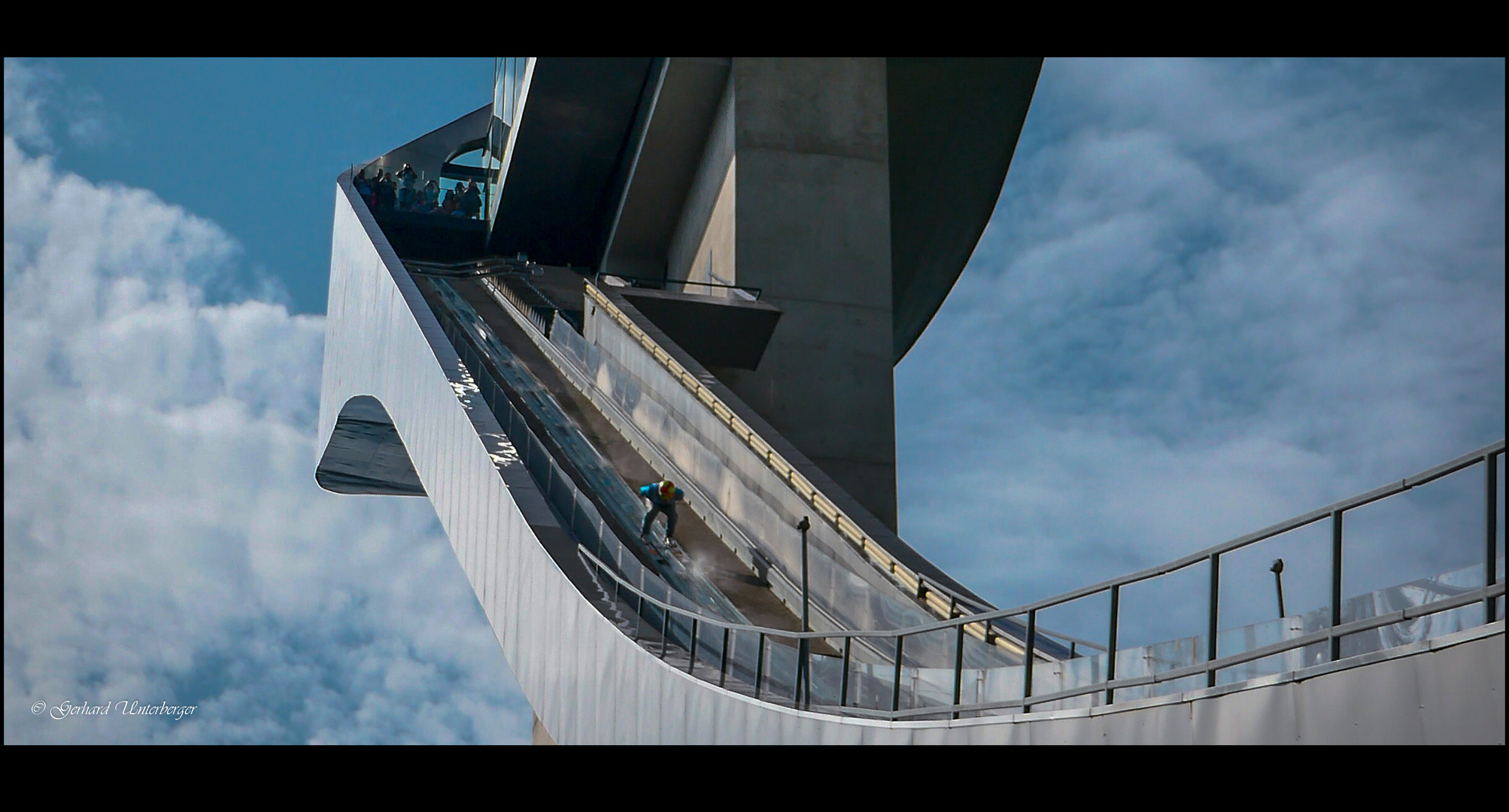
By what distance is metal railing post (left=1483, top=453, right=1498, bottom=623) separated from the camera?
14.2 feet

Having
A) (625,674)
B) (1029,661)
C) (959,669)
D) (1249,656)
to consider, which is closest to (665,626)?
(625,674)

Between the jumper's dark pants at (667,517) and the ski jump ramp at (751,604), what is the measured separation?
240 millimetres

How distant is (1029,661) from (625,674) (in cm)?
382

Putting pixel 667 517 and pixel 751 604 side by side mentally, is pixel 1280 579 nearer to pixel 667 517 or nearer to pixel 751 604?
pixel 751 604

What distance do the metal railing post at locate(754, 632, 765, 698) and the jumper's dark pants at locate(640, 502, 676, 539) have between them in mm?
4562

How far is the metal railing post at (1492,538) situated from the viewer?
4320 millimetres

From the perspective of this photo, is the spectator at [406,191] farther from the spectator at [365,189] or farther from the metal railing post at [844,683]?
the metal railing post at [844,683]

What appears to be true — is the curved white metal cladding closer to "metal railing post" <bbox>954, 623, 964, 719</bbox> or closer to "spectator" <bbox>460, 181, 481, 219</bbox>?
"metal railing post" <bbox>954, 623, 964, 719</bbox>

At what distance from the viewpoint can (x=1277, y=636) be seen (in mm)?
5117

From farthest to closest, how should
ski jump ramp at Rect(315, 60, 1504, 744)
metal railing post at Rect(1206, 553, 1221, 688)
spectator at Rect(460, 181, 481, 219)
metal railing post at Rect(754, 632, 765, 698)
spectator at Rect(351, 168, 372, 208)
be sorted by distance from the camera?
spectator at Rect(460, 181, 481, 219) < spectator at Rect(351, 168, 372, 208) < metal railing post at Rect(754, 632, 765, 698) < metal railing post at Rect(1206, 553, 1221, 688) < ski jump ramp at Rect(315, 60, 1504, 744)

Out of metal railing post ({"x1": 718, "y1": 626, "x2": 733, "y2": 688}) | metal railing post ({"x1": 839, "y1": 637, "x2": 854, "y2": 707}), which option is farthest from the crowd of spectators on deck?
metal railing post ({"x1": 839, "y1": 637, "x2": 854, "y2": 707})

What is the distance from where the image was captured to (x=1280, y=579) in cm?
523
